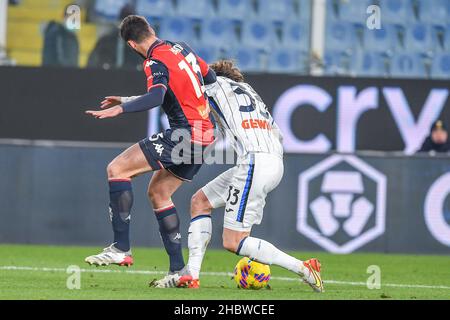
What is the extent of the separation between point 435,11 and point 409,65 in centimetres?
91

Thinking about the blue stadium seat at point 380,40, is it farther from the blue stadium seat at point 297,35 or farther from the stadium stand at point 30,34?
the stadium stand at point 30,34

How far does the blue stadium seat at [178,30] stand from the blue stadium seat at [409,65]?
3017 mm

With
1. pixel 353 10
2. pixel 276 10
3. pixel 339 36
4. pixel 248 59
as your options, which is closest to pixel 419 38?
pixel 353 10

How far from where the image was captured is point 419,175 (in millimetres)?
15180

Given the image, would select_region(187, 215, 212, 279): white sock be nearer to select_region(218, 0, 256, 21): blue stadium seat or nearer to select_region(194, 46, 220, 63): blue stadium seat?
select_region(194, 46, 220, 63): blue stadium seat

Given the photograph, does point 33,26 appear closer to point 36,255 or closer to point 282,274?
point 36,255

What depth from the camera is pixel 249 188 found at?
8.93m

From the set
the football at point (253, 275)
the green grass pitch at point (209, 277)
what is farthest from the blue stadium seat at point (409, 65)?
the football at point (253, 275)

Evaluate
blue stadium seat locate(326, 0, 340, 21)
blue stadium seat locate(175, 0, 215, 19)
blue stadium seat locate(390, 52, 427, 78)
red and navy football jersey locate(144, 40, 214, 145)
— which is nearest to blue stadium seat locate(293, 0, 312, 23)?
blue stadium seat locate(326, 0, 340, 21)

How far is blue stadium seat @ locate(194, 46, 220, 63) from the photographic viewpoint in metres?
16.3

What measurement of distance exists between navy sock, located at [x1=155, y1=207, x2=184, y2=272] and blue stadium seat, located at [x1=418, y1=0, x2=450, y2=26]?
8.45m

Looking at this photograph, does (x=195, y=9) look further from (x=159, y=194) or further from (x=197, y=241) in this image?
(x=197, y=241)
